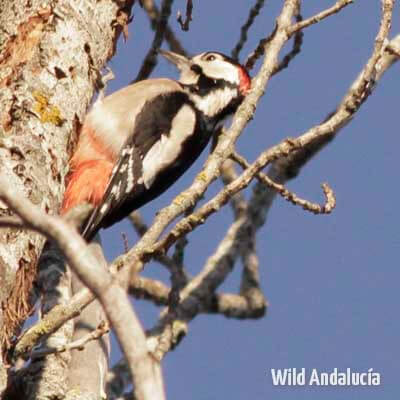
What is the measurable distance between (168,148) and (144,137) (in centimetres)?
15

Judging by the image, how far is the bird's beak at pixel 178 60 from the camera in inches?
190

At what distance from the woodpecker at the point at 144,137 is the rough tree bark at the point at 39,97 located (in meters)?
0.42

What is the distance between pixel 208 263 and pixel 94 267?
389 cm

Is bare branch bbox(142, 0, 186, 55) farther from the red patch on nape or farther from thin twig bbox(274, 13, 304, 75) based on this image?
thin twig bbox(274, 13, 304, 75)

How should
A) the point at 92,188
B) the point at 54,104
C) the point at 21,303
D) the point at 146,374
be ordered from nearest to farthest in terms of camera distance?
the point at 146,374, the point at 21,303, the point at 54,104, the point at 92,188

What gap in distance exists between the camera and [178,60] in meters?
4.85

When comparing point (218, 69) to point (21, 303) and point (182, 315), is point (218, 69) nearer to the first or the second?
point (182, 315)

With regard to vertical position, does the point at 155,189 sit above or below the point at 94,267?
above

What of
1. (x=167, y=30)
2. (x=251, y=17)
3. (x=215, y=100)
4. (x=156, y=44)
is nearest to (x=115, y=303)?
(x=251, y=17)

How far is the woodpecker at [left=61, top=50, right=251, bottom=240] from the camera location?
4.12 metres

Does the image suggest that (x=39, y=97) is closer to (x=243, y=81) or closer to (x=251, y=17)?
(x=251, y=17)

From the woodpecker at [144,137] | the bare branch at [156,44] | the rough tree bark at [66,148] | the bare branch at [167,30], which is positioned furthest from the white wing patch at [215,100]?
the rough tree bark at [66,148]

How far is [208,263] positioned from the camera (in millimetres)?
5250

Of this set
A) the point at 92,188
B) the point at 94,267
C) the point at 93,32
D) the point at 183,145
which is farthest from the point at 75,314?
the point at 183,145
